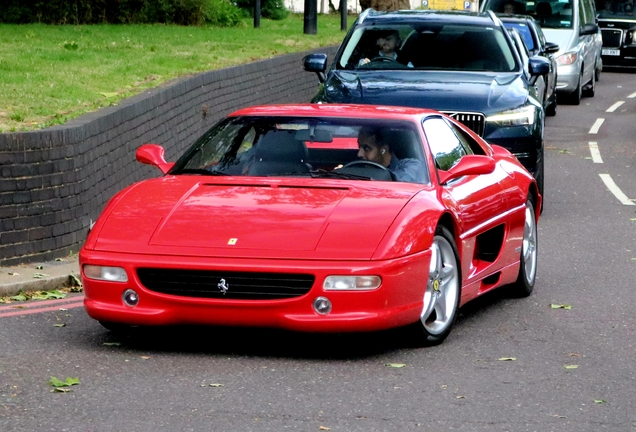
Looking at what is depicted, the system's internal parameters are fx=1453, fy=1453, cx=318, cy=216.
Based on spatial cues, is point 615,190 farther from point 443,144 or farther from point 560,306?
point 443,144

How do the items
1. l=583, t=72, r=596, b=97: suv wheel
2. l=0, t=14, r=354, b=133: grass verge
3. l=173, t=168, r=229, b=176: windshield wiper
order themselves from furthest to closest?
l=583, t=72, r=596, b=97: suv wheel
l=0, t=14, r=354, b=133: grass verge
l=173, t=168, r=229, b=176: windshield wiper

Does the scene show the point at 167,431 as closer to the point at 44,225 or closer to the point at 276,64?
the point at 44,225

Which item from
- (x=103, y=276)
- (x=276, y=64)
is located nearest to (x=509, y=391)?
(x=103, y=276)

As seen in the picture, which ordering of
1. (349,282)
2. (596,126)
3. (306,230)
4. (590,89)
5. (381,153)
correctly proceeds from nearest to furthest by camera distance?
(349,282)
(306,230)
(381,153)
(596,126)
(590,89)

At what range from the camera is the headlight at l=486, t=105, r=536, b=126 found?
520 inches

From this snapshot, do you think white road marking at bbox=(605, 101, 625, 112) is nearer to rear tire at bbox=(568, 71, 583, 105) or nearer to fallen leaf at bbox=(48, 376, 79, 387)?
rear tire at bbox=(568, 71, 583, 105)

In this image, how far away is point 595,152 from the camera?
66.7 feet

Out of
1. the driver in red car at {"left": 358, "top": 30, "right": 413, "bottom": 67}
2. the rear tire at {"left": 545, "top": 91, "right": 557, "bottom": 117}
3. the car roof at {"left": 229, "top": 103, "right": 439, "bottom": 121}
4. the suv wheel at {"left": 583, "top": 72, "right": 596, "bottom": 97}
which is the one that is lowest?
the suv wheel at {"left": 583, "top": 72, "right": 596, "bottom": 97}

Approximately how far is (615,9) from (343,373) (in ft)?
97.3

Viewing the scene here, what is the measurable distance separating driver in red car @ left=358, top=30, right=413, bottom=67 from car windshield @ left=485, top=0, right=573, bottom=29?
13.7m

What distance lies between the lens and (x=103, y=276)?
7652 millimetres

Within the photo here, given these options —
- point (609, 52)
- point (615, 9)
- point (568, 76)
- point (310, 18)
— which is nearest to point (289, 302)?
point (568, 76)

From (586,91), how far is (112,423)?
2472 cm

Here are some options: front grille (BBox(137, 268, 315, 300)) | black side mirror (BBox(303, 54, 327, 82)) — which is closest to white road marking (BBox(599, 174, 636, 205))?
black side mirror (BBox(303, 54, 327, 82))
